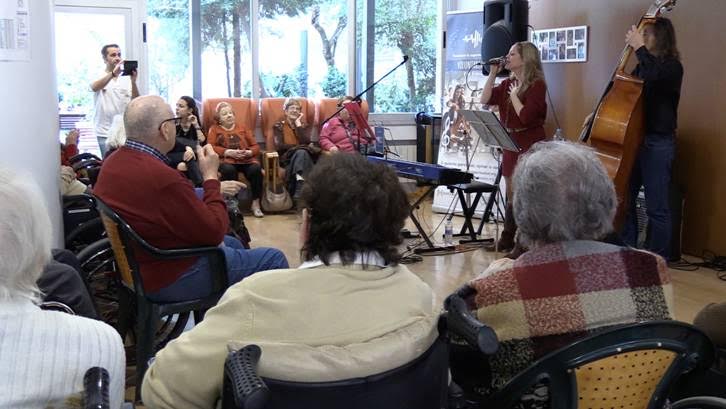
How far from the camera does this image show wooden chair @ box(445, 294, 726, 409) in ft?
4.61

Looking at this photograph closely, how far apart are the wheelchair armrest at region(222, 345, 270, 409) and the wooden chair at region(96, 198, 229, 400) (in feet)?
4.68

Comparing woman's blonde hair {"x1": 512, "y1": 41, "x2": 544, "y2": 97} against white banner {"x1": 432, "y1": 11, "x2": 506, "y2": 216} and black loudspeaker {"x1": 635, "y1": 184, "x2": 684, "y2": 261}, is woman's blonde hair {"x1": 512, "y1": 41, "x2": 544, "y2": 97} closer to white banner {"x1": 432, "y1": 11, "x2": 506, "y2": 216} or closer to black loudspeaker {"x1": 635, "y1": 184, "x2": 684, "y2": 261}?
black loudspeaker {"x1": 635, "y1": 184, "x2": 684, "y2": 261}

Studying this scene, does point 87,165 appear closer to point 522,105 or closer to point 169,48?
point 522,105

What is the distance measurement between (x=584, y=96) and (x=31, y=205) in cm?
554

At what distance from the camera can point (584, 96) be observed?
6.28 m

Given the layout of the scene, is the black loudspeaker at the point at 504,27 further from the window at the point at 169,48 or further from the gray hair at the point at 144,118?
the gray hair at the point at 144,118

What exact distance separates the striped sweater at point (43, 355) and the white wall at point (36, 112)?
128 centimetres

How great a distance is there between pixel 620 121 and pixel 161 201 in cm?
303

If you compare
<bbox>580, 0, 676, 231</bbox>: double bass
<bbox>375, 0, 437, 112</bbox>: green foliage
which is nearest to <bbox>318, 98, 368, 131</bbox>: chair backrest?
<bbox>375, 0, 437, 112</bbox>: green foliage

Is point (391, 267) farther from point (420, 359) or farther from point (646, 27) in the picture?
point (646, 27)

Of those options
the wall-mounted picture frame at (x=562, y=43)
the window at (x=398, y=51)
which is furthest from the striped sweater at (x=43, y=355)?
the window at (x=398, y=51)

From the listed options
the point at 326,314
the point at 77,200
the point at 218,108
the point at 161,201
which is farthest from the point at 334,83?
the point at 326,314

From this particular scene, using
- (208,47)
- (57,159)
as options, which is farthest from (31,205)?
(208,47)

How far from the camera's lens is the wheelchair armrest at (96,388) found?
1206 mm
